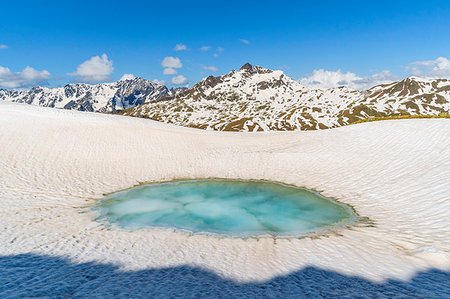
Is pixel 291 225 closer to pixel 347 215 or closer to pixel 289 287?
pixel 347 215

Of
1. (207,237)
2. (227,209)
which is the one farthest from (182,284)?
(227,209)

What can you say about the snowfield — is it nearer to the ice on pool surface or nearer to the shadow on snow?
the shadow on snow

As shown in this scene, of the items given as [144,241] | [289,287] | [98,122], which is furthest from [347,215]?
[98,122]

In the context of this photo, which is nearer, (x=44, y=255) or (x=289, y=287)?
(x=289, y=287)

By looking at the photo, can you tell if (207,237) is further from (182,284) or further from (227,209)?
(227,209)

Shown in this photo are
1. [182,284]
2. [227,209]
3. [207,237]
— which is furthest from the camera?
[227,209]

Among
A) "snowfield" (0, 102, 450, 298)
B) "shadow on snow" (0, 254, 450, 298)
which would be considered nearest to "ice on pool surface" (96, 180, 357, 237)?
"snowfield" (0, 102, 450, 298)
